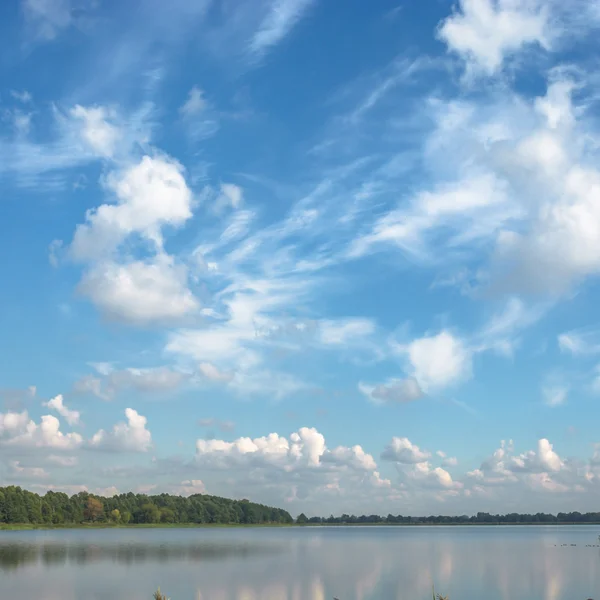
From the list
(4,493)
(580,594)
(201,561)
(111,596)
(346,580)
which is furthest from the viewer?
(4,493)

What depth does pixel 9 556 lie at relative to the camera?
3410 inches

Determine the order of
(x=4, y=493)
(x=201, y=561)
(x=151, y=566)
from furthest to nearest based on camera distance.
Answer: (x=4, y=493) < (x=201, y=561) < (x=151, y=566)

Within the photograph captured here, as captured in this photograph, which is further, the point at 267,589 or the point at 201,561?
the point at 201,561

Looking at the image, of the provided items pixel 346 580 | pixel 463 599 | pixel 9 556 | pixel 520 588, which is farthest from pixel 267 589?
pixel 9 556

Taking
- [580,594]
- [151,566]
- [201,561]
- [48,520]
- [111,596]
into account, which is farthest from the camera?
[48,520]

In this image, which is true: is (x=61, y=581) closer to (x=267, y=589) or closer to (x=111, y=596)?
(x=111, y=596)

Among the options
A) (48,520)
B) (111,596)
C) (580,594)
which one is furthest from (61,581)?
(48,520)

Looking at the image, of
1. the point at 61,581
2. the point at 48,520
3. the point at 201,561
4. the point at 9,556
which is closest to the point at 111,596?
the point at 61,581

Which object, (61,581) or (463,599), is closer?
(463,599)

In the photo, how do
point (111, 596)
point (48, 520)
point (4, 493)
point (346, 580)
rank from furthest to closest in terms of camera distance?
point (48, 520), point (4, 493), point (346, 580), point (111, 596)

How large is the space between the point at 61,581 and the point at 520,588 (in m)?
41.7

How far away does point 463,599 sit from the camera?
5388 cm

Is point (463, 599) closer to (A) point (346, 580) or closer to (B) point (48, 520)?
(A) point (346, 580)

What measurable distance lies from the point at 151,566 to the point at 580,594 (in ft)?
151
